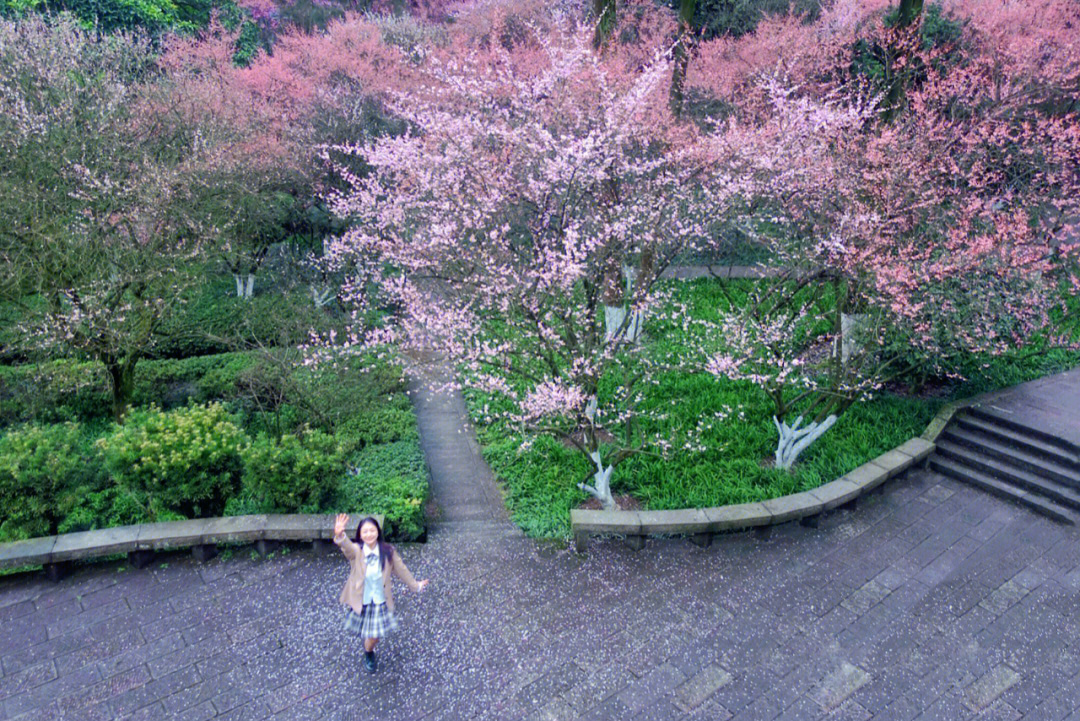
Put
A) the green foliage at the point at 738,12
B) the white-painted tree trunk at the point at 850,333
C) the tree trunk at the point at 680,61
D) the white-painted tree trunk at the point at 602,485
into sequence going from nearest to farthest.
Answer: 1. the white-painted tree trunk at the point at 602,485
2. the white-painted tree trunk at the point at 850,333
3. the tree trunk at the point at 680,61
4. the green foliage at the point at 738,12

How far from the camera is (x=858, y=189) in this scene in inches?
380

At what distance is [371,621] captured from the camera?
19.2 ft

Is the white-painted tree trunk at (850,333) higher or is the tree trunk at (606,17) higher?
the tree trunk at (606,17)

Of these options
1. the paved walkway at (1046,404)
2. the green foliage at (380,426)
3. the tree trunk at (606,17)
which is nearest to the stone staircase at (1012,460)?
the paved walkway at (1046,404)

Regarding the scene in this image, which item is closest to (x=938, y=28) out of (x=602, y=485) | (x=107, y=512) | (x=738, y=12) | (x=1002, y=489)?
(x=738, y=12)

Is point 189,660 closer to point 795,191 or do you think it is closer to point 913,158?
point 795,191

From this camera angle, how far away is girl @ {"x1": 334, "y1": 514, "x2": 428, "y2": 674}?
5.76 m

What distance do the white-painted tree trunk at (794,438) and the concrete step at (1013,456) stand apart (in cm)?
205

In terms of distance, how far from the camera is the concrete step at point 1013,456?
28.2ft

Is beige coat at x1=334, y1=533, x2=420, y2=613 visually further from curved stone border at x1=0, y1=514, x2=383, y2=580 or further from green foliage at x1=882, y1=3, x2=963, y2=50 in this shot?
green foliage at x1=882, y1=3, x2=963, y2=50

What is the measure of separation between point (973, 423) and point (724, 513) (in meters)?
4.67

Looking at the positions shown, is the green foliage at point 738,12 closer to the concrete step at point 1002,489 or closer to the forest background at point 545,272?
the forest background at point 545,272

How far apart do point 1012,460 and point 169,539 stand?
10.6 m

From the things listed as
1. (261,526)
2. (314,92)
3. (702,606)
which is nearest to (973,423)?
(702,606)
